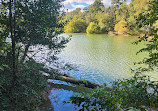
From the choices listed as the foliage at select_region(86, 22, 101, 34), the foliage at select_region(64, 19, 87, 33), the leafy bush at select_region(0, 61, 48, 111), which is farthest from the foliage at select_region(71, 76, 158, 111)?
the foliage at select_region(64, 19, 87, 33)

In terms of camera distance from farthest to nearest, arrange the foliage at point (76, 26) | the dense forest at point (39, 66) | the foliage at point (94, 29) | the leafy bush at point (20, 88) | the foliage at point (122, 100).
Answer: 1. the foliage at point (76, 26)
2. the foliage at point (94, 29)
3. the leafy bush at point (20, 88)
4. the dense forest at point (39, 66)
5. the foliage at point (122, 100)

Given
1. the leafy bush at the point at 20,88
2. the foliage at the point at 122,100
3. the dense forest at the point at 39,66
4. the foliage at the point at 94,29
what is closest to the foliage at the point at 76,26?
the foliage at the point at 94,29

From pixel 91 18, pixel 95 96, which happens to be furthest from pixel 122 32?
pixel 95 96

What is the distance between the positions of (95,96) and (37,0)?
13.9ft

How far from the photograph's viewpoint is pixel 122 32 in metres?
48.9

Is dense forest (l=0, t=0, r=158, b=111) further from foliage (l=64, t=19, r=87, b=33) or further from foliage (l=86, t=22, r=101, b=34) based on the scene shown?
foliage (l=64, t=19, r=87, b=33)

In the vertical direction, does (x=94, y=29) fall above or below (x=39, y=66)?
above

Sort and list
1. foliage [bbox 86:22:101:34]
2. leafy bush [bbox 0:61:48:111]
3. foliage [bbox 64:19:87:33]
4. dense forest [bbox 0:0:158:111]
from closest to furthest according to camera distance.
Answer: dense forest [bbox 0:0:158:111], leafy bush [bbox 0:61:48:111], foliage [bbox 86:22:101:34], foliage [bbox 64:19:87:33]

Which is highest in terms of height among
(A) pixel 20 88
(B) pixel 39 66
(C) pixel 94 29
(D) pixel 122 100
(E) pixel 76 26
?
(E) pixel 76 26

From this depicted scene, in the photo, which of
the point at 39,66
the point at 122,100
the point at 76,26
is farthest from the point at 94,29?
the point at 122,100

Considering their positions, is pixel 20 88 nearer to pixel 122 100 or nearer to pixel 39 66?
pixel 39 66

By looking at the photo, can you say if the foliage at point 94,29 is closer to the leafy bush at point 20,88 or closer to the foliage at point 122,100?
the leafy bush at point 20,88

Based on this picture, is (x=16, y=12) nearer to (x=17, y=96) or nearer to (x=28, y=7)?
(x=28, y=7)

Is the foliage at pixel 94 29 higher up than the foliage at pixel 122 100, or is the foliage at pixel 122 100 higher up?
the foliage at pixel 94 29
